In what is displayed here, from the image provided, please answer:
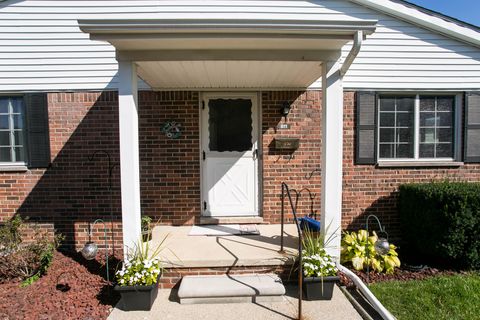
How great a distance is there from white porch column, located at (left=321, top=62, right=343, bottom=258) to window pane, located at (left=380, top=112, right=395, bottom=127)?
6.22 ft

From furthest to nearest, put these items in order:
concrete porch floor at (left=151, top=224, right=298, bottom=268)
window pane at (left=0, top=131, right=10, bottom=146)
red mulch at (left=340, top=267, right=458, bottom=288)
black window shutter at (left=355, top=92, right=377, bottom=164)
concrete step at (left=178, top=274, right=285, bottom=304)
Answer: black window shutter at (left=355, top=92, right=377, bottom=164) < window pane at (left=0, top=131, right=10, bottom=146) < red mulch at (left=340, top=267, right=458, bottom=288) < concrete porch floor at (left=151, top=224, right=298, bottom=268) < concrete step at (left=178, top=274, right=285, bottom=304)

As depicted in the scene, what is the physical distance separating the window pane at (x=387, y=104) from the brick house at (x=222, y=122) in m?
0.02

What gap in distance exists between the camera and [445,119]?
4.87 meters

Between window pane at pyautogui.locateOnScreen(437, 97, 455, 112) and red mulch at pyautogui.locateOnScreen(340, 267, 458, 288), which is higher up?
window pane at pyautogui.locateOnScreen(437, 97, 455, 112)

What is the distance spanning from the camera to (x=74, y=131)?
4.52 meters

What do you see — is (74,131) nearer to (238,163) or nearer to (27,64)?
(27,64)

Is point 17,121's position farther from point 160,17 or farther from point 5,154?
point 160,17

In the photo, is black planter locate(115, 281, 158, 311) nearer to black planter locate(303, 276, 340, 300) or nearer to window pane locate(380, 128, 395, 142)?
black planter locate(303, 276, 340, 300)

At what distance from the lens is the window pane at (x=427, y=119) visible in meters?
4.86

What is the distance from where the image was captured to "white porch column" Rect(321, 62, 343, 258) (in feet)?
10.9

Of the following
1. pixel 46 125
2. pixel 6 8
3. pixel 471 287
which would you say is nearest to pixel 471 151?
pixel 471 287

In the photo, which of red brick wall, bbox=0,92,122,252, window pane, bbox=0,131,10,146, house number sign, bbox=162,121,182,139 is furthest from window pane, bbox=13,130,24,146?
house number sign, bbox=162,121,182,139

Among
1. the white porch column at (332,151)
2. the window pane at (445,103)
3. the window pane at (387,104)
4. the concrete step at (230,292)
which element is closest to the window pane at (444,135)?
the window pane at (445,103)

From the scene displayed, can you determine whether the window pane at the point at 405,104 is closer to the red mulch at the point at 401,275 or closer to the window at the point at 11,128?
the red mulch at the point at 401,275
